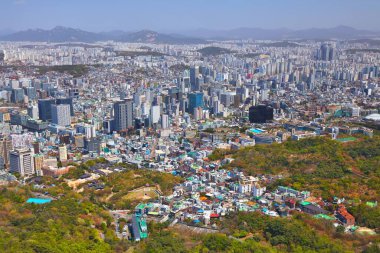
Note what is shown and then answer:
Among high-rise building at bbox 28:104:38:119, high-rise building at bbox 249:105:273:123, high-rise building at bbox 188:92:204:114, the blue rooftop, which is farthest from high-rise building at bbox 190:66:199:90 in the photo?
the blue rooftop

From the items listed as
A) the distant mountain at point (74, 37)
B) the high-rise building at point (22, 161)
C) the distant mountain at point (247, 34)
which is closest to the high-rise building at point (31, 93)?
the high-rise building at point (22, 161)

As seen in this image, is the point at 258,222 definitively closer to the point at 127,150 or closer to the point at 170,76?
the point at 127,150

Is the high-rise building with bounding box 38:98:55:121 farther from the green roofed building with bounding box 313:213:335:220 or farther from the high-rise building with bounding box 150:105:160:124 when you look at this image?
the green roofed building with bounding box 313:213:335:220

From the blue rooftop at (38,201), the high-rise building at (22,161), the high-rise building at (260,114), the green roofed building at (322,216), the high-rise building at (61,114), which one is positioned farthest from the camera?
the high-rise building at (260,114)

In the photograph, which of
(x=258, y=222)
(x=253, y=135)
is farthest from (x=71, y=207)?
(x=253, y=135)

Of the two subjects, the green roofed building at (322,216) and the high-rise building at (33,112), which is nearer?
the green roofed building at (322,216)

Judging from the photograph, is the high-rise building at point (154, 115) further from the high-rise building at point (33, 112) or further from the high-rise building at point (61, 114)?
the high-rise building at point (33, 112)

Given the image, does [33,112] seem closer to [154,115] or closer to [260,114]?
[154,115]
